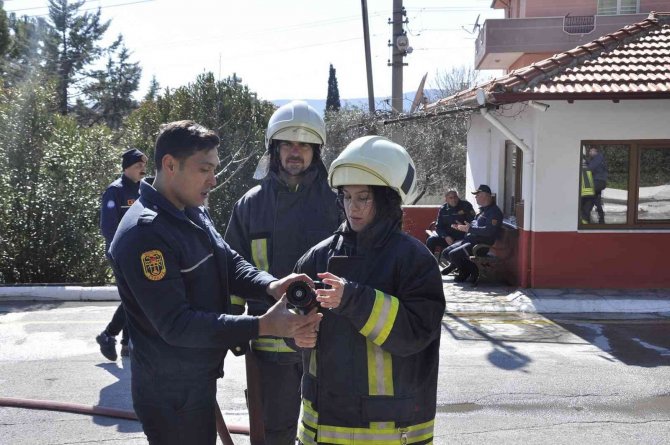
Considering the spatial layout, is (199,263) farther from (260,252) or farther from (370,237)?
(260,252)

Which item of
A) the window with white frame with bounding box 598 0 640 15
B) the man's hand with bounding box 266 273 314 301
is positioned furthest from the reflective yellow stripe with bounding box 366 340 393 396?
the window with white frame with bounding box 598 0 640 15

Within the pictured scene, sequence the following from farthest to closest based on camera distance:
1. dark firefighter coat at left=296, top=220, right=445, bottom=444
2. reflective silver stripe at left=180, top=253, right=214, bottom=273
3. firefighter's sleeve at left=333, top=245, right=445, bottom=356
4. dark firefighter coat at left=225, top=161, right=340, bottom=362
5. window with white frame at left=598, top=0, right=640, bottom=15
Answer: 1. window with white frame at left=598, top=0, right=640, bottom=15
2. dark firefighter coat at left=225, top=161, right=340, bottom=362
3. reflective silver stripe at left=180, top=253, right=214, bottom=273
4. dark firefighter coat at left=296, top=220, right=445, bottom=444
5. firefighter's sleeve at left=333, top=245, right=445, bottom=356

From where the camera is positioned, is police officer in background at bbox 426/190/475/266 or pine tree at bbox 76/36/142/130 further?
pine tree at bbox 76/36/142/130

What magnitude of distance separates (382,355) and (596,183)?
8401mm

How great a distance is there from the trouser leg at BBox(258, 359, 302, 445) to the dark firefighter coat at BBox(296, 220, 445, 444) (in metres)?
0.88

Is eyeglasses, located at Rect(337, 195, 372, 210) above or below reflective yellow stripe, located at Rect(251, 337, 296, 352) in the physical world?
above

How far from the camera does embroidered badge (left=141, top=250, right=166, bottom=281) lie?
8.20ft

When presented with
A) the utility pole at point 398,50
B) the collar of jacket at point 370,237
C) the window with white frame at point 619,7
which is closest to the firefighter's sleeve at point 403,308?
the collar of jacket at point 370,237

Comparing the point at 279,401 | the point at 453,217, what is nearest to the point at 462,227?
the point at 453,217

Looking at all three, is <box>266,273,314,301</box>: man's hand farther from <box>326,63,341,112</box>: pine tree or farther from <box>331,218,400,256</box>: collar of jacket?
<box>326,63,341,112</box>: pine tree

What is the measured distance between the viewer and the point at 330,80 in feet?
178

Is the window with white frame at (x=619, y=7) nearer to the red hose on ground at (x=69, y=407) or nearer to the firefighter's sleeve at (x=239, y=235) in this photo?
the red hose on ground at (x=69, y=407)

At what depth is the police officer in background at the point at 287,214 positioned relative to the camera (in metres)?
3.46

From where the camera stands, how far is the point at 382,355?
245 centimetres
